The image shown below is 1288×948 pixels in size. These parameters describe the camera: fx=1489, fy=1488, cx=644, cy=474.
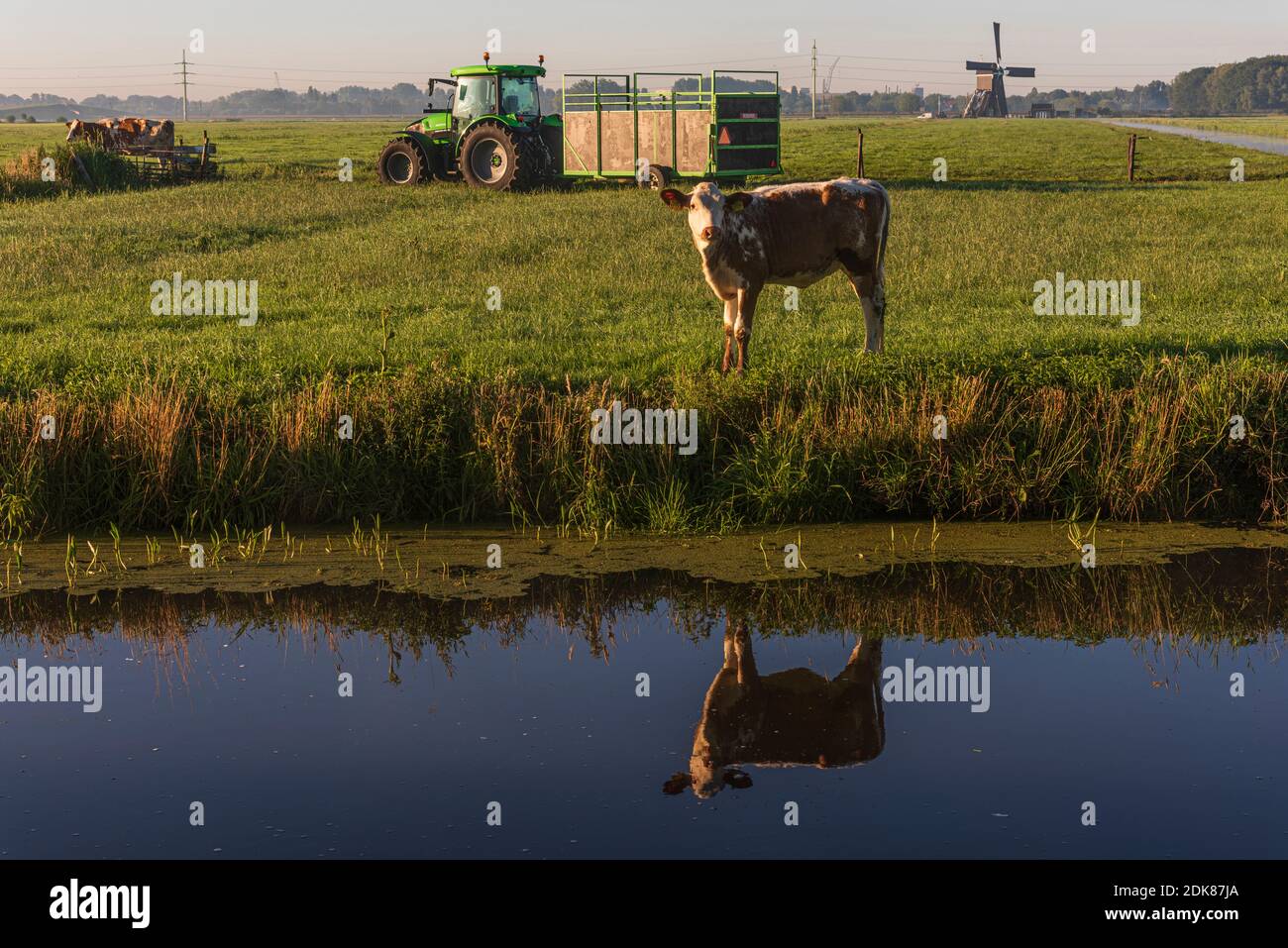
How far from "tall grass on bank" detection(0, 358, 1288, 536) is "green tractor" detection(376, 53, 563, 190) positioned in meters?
22.8

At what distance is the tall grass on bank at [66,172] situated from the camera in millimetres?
34344

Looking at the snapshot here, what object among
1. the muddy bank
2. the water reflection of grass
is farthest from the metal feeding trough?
the water reflection of grass

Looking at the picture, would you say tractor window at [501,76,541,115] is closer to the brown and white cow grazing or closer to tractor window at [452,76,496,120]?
tractor window at [452,76,496,120]

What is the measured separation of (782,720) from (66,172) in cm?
3293

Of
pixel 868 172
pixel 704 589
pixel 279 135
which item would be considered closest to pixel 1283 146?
pixel 868 172

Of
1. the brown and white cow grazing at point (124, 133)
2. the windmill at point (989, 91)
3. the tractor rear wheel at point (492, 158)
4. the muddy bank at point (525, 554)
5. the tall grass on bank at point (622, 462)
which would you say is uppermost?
the windmill at point (989, 91)

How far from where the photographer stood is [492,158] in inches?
1367

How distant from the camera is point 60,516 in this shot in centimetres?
1156

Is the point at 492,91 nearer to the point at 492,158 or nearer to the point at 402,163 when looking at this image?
the point at 492,158

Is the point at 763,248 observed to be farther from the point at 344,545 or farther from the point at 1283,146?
the point at 1283,146

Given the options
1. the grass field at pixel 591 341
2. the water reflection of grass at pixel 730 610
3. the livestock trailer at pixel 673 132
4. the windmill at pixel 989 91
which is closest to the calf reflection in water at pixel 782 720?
the water reflection of grass at pixel 730 610

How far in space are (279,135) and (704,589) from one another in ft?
253

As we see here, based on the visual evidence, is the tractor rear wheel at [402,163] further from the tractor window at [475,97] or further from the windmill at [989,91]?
the windmill at [989,91]

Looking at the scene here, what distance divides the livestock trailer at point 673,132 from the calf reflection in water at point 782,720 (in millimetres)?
26042
